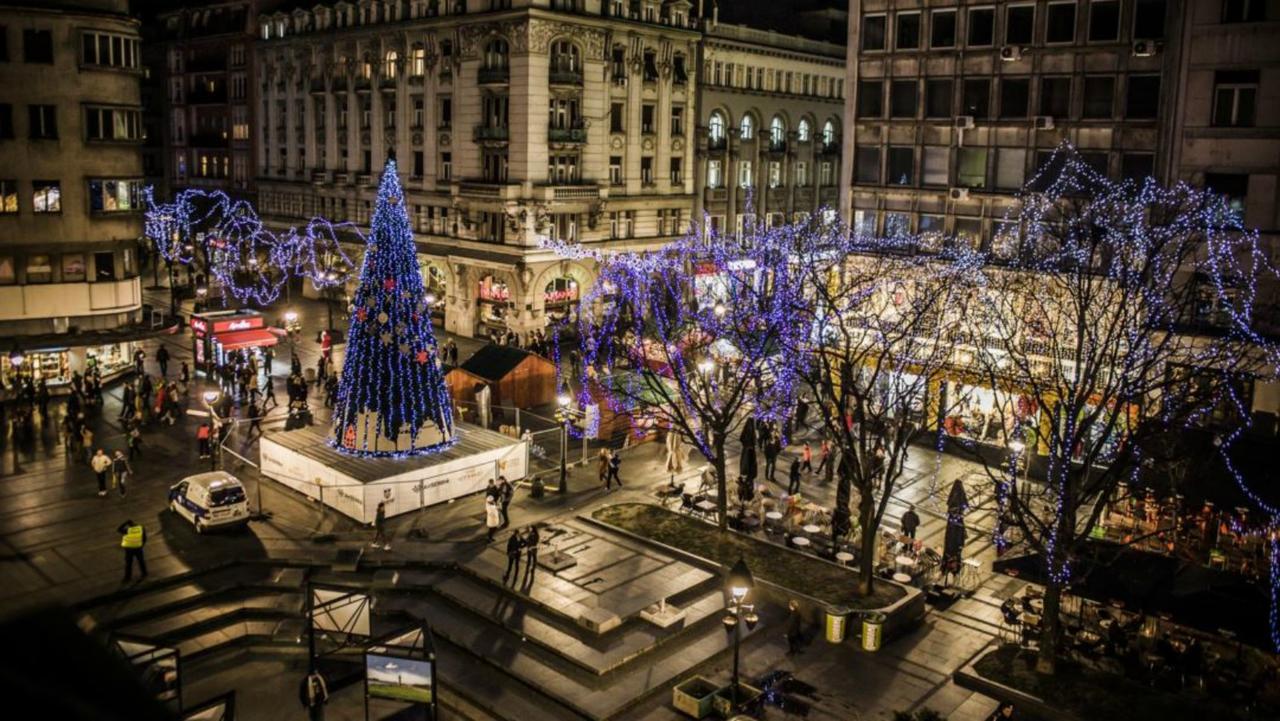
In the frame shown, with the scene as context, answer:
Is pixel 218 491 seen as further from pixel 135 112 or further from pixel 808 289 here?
pixel 808 289

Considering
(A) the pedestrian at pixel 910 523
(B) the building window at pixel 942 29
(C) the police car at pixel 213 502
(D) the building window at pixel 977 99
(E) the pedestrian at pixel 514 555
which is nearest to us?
(E) the pedestrian at pixel 514 555

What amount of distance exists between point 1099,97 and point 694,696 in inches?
1090

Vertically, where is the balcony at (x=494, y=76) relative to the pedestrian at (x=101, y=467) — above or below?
above

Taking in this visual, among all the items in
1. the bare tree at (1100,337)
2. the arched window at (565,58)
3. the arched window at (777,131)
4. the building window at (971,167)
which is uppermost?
the arched window at (565,58)

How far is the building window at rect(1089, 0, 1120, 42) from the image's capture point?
117ft

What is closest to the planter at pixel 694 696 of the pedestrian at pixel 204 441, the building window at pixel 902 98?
the pedestrian at pixel 204 441

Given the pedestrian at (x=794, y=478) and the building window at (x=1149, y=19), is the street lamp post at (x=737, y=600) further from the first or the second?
the building window at (x=1149, y=19)

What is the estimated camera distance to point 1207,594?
59.6 feet

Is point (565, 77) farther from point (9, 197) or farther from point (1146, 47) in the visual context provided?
point (1146, 47)

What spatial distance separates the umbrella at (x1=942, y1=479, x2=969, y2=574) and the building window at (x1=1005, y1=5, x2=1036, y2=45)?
756 inches

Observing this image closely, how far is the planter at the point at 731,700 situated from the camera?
20.7 metres

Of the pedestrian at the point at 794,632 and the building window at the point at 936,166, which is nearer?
the pedestrian at the point at 794,632

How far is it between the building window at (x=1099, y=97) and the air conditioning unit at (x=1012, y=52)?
2.57 meters

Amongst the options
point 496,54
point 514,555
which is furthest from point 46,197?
point 514,555
